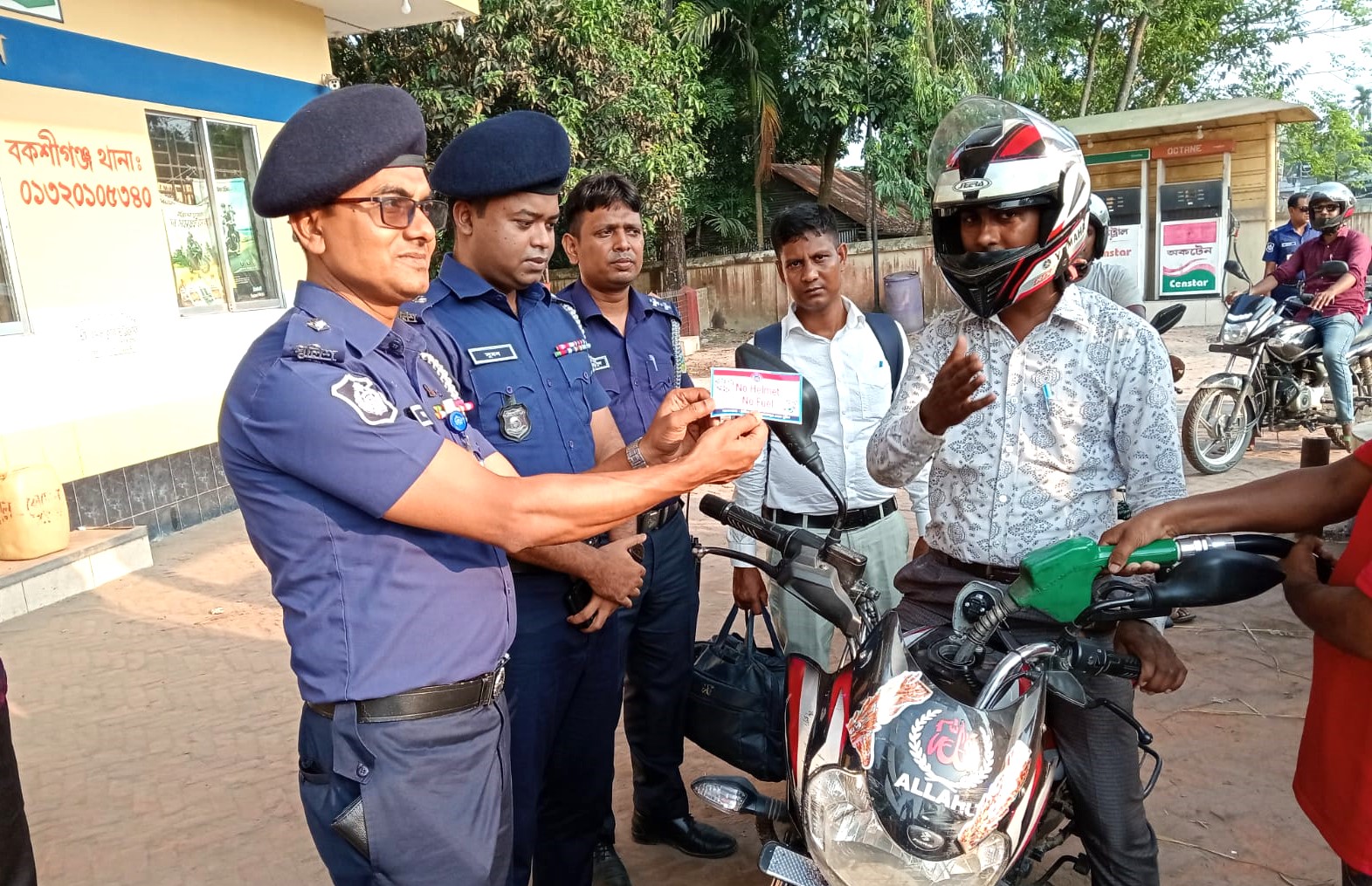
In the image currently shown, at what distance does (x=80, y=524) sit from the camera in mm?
6676

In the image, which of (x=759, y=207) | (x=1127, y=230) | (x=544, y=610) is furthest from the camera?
(x=759, y=207)

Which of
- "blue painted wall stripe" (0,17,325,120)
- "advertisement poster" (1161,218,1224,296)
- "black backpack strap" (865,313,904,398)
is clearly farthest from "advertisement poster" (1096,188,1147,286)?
Result: "black backpack strap" (865,313,904,398)

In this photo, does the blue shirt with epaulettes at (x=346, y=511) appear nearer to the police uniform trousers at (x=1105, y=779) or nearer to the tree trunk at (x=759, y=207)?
the police uniform trousers at (x=1105, y=779)

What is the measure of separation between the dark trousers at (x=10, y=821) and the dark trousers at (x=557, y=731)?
1.13 m

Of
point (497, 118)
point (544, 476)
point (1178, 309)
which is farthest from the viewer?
point (1178, 309)

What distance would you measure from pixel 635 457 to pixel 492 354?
51cm

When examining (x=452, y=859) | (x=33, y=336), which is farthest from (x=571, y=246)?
(x=33, y=336)

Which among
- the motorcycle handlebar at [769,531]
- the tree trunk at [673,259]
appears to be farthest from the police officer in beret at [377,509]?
the tree trunk at [673,259]

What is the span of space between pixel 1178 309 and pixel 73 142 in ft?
23.7

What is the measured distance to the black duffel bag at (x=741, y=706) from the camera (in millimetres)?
2689

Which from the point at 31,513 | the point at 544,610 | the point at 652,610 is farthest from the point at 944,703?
the point at 31,513

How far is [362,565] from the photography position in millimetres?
1648

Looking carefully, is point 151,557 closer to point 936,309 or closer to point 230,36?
point 230,36

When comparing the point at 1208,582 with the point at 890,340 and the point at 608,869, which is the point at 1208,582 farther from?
the point at 608,869
